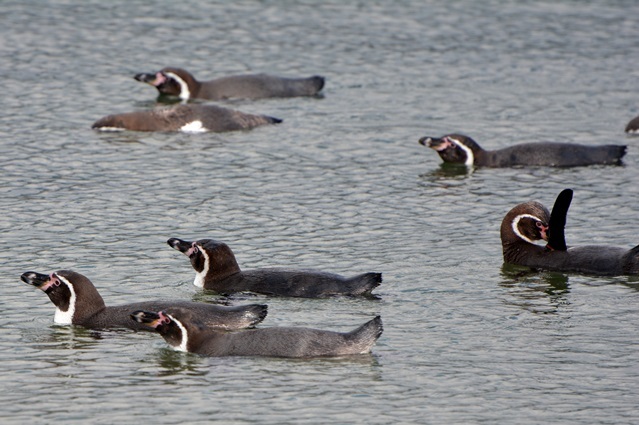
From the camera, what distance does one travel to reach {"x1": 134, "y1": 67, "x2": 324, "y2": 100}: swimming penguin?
20.0 metres

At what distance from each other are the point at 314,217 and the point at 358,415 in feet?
17.9

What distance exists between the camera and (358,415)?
8.73 metres

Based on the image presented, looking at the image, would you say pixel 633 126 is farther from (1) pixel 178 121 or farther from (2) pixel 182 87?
(2) pixel 182 87

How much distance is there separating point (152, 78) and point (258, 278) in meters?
9.12

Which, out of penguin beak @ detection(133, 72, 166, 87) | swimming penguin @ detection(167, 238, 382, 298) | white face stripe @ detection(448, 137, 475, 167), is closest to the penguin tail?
swimming penguin @ detection(167, 238, 382, 298)

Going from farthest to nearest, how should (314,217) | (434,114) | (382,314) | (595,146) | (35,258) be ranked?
1. (434,114)
2. (595,146)
3. (314,217)
4. (35,258)
5. (382,314)

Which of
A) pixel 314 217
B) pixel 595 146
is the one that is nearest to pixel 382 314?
pixel 314 217

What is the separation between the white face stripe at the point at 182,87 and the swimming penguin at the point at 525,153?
4.75 meters

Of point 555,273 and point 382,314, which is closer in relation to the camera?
point 382,314

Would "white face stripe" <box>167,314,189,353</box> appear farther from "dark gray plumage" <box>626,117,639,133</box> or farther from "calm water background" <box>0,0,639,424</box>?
"dark gray plumage" <box>626,117,639,133</box>

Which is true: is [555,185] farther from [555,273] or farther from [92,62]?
[92,62]

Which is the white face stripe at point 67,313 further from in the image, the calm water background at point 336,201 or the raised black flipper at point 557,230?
the raised black flipper at point 557,230

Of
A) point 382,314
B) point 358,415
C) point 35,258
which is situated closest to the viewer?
point 358,415

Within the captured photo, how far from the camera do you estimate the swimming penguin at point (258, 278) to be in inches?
440
